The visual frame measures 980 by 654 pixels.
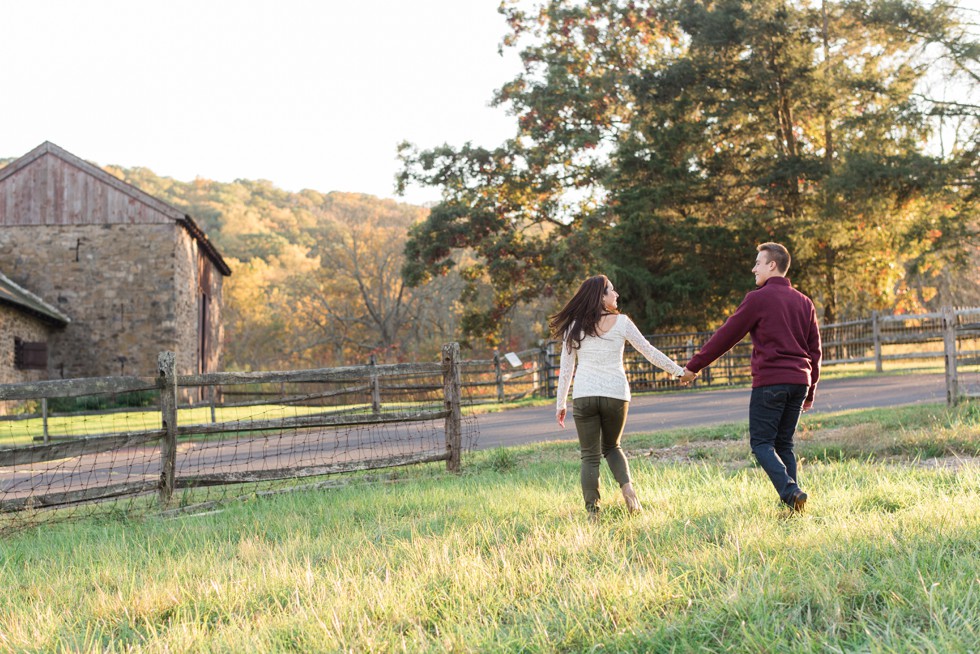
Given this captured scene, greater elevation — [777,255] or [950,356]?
[777,255]

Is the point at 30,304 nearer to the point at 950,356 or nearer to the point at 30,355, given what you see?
the point at 30,355

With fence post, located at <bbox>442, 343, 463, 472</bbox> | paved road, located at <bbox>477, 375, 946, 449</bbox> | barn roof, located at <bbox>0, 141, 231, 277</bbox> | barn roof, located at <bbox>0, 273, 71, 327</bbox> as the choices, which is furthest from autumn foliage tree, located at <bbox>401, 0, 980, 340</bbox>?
fence post, located at <bbox>442, 343, 463, 472</bbox>

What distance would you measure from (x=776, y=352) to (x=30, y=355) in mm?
25074

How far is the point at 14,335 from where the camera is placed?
23859 millimetres

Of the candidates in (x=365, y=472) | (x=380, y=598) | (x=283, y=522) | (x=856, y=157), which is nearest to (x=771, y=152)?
(x=856, y=157)

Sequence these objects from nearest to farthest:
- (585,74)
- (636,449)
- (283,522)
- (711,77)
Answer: (283,522) → (636,449) → (711,77) → (585,74)

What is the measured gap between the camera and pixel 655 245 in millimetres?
27609

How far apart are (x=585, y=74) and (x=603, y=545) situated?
27.4 m

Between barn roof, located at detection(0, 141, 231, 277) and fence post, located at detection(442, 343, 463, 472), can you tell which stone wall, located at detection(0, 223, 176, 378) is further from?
fence post, located at detection(442, 343, 463, 472)

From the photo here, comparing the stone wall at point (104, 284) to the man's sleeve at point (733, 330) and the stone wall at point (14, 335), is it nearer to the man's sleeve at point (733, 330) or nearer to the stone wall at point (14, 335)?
the stone wall at point (14, 335)

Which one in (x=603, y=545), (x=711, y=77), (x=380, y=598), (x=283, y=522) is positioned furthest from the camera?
(x=711, y=77)

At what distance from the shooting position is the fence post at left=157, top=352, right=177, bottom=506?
24.3 feet

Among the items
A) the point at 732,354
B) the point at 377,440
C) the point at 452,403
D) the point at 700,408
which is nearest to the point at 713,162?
the point at 732,354

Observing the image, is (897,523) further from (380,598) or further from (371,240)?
(371,240)
